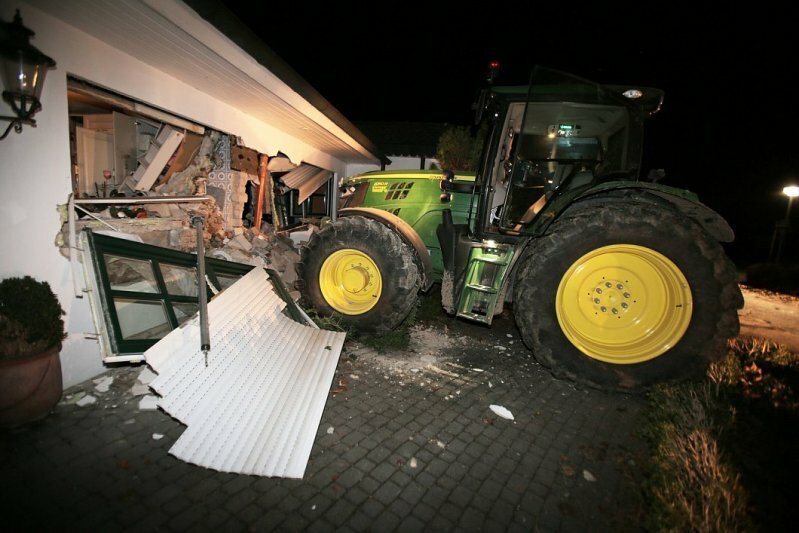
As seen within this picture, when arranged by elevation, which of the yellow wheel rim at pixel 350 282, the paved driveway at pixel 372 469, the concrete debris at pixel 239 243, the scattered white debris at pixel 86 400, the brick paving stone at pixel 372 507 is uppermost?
the concrete debris at pixel 239 243

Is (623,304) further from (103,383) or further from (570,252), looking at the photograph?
(103,383)

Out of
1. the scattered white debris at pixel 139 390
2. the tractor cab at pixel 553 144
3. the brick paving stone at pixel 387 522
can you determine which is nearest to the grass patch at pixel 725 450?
the brick paving stone at pixel 387 522

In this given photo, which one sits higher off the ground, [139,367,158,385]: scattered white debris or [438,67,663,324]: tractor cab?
[438,67,663,324]: tractor cab

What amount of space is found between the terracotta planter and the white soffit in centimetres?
260

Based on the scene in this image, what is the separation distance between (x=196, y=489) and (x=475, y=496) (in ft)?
5.38

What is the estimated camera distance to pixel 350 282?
14.4ft

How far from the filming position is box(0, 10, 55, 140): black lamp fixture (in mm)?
2340

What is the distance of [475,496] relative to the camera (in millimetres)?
2096

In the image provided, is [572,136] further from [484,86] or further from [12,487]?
[12,487]

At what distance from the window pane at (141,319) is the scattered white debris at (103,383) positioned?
0.39m

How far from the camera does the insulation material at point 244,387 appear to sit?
2186mm

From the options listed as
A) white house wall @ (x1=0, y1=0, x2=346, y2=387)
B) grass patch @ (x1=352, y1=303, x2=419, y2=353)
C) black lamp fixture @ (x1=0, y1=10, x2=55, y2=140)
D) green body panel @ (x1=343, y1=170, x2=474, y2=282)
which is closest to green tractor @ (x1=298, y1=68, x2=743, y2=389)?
grass patch @ (x1=352, y1=303, x2=419, y2=353)

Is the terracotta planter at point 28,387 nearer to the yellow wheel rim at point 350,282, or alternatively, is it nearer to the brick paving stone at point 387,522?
the yellow wheel rim at point 350,282

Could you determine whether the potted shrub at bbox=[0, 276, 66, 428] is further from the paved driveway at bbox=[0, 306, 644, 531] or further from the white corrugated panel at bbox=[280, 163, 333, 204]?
the white corrugated panel at bbox=[280, 163, 333, 204]
